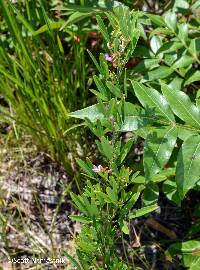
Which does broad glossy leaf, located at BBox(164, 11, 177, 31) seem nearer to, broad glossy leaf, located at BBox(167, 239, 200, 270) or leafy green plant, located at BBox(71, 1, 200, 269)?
leafy green plant, located at BBox(71, 1, 200, 269)

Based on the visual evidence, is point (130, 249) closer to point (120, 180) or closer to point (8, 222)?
point (8, 222)

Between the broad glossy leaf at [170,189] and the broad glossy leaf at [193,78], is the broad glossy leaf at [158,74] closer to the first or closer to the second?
the broad glossy leaf at [193,78]

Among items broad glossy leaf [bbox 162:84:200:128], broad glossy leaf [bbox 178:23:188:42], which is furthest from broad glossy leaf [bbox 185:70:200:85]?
broad glossy leaf [bbox 162:84:200:128]

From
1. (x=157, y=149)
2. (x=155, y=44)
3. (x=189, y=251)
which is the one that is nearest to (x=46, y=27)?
(x=155, y=44)

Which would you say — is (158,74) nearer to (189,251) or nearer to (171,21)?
(171,21)

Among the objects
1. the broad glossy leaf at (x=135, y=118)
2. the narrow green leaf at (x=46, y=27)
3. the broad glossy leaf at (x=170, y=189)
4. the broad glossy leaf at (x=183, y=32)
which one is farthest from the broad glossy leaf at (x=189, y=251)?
the narrow green leaf at (x=46, y=27)

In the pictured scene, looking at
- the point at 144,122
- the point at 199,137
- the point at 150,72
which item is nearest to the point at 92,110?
the point at 144,122
